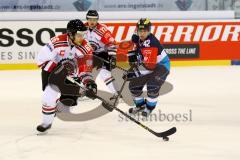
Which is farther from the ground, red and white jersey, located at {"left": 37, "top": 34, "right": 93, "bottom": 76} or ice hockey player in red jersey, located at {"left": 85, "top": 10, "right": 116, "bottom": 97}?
red and white jersey, located at {"left": 37, "top": 34, "right": 93, "bottom": 76}

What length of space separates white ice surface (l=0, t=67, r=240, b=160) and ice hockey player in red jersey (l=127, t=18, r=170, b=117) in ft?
1.03

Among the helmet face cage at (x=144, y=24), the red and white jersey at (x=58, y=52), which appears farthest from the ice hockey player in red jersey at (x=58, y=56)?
the helmet face cage at (x=144, y=24)

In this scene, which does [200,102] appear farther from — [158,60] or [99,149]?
[99,149]

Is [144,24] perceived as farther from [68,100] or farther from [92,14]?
[92,14]

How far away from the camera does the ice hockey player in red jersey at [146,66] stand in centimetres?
601

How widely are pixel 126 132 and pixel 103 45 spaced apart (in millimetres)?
2248

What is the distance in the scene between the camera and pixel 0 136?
5.16 meters

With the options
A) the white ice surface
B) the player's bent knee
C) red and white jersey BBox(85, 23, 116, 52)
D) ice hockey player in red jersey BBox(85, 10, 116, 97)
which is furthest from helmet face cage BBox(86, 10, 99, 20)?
the player's bent knee

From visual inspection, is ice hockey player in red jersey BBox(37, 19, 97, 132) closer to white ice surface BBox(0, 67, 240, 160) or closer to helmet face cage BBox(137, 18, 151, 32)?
white ice surface BBox(0, 67, 240, 160)

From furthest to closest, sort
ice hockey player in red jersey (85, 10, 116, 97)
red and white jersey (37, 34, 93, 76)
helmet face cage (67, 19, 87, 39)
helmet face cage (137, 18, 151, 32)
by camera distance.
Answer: ice hockey player in red jersey (85, 10, 116, 97), helmet face cage (137, 18, 151, 32), red and white jersey (37, 34, 93, 76), helmet face cage (67, 19, 87, 39)

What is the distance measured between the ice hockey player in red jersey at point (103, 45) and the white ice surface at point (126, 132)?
1.33ft

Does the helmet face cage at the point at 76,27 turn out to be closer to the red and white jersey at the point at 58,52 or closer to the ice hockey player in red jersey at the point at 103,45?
the red and white jersey at the point at 58,52

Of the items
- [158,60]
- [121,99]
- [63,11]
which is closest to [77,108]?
[121,99]

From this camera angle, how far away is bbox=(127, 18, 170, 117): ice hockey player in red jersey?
6.01 metres
